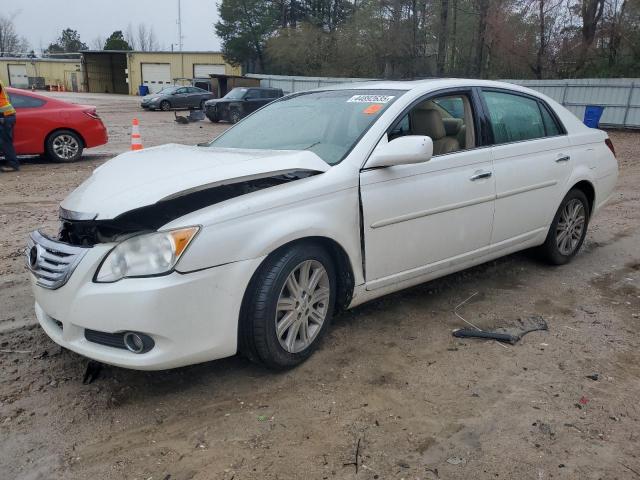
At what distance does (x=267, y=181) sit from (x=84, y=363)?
1515mm

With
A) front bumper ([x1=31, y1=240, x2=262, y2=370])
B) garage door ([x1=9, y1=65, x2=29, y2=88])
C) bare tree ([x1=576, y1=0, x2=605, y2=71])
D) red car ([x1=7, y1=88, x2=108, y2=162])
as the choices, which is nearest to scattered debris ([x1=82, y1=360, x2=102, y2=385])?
front bumper ([x1=31, y1=240, x2=262, y2=370])

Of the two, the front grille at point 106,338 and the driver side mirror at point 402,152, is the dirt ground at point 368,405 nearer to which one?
the front grille at point 106,338

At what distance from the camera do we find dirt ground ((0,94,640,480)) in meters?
2.55

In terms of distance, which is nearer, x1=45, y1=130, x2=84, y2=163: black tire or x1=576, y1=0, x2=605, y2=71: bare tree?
x1=45, y1=130, x2=84, y2=163: black tire

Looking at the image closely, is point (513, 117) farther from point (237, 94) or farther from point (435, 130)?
point (237, 94)

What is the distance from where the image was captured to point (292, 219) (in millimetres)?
3145

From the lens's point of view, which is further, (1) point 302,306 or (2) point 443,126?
(2) point 443,126

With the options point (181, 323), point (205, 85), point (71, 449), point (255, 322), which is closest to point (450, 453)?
point (255, 322)

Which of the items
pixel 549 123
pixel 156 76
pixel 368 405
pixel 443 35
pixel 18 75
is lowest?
pixel 368 405

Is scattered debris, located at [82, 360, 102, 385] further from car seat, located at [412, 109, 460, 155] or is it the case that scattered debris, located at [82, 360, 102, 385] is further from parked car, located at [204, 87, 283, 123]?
parked car, located at [204, 87, 283, 123]

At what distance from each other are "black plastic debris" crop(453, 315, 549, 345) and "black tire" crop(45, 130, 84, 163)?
9302mm

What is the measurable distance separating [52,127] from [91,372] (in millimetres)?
8644

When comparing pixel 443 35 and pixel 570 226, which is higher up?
pixel 443 35

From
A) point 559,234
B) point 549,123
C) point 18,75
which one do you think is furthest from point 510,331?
point 18,75
